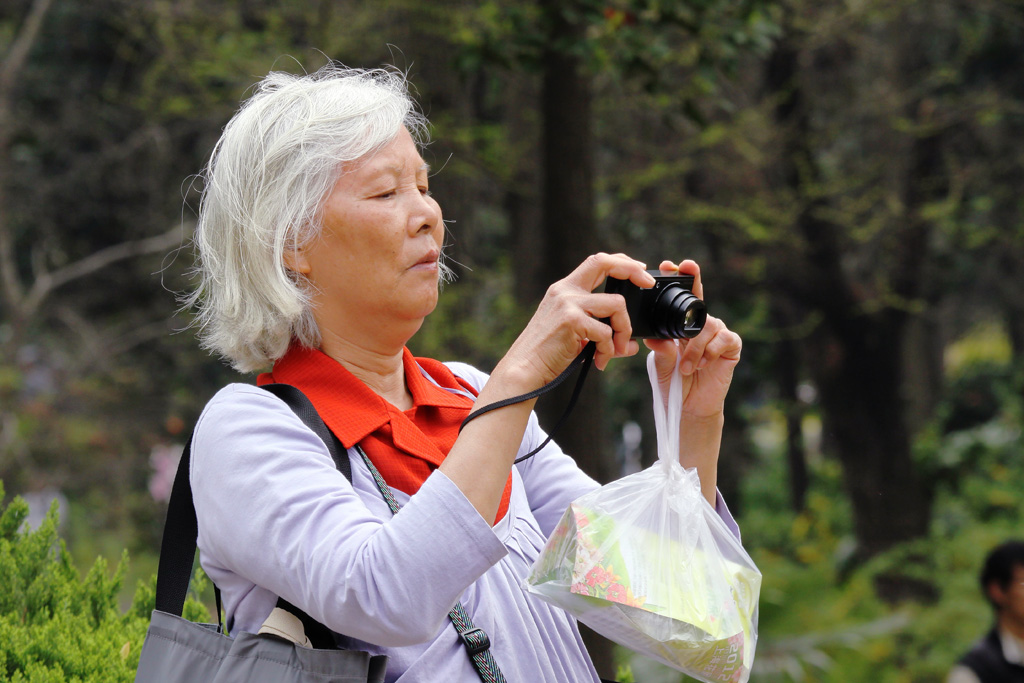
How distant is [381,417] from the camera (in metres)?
1.46

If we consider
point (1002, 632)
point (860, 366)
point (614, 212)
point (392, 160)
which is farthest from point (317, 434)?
point (860, 366)

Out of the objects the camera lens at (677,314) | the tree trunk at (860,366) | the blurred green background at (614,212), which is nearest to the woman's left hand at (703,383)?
the camera lens at (677,314)

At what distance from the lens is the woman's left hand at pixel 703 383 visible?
1.58m

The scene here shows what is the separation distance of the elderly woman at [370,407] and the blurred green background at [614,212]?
2264 mm

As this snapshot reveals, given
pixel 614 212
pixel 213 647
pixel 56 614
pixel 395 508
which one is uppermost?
pixel 395 508

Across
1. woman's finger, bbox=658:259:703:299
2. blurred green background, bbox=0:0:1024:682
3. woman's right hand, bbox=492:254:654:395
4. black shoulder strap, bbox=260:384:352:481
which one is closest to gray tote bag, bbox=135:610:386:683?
black shoulder strap, bbox=260:384:352:481

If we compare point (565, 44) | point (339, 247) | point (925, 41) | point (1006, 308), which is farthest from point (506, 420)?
point (1006, 308)

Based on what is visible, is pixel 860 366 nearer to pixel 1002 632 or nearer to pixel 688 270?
pixel 1002 632

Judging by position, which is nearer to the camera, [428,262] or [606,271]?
[606,271]

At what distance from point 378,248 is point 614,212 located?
506 cm

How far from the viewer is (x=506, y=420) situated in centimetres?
128

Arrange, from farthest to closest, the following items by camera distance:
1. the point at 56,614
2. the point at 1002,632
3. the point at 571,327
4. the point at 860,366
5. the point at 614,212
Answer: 1. the point at 860,366
2. the point at 614,212
3. the point at 1002,632
4. the point at 56,614
5. the point at 571,327

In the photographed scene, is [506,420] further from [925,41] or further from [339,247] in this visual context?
[925,41]

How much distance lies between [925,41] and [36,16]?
24.3 feet
